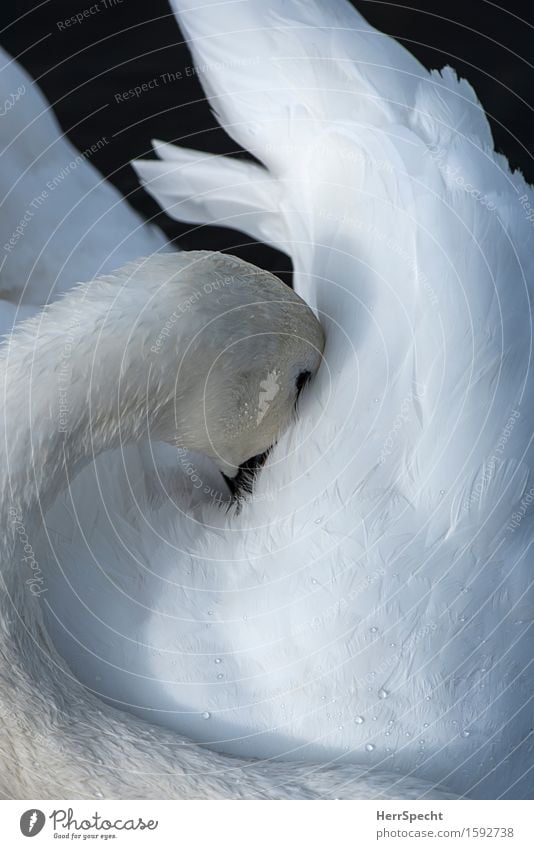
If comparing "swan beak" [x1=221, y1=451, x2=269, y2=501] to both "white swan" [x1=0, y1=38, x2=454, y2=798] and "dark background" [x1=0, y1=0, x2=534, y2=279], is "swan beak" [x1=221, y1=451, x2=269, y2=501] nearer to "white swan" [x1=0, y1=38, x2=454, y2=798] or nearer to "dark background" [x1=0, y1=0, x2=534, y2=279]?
"white swan" [x1=0, y1=38, x2=454, y2=798]

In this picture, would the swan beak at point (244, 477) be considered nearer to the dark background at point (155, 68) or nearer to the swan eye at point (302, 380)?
the swan eye at point (302, 380)

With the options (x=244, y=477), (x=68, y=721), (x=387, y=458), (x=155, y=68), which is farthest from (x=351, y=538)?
(x=155, y=68)

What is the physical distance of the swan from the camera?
148 cm

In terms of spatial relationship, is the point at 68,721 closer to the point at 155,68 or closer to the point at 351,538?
the point at 351,538

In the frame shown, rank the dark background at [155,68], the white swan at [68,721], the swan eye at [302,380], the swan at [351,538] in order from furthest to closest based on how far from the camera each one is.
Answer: the dark background at [155,68] → the swan eye at [302,380] → the swan at [351,538] → the white swan at [68,721]

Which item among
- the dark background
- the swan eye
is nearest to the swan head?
the swan eye

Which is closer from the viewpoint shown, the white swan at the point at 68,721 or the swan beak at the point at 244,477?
the white swan at the point at 68,721

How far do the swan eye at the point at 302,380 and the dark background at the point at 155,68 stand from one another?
838mm

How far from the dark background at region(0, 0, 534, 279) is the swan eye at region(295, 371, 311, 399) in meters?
0.84

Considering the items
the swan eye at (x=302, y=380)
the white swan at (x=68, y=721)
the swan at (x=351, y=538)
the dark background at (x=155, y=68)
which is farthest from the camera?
Result: the dark background at (x=155, y=68)

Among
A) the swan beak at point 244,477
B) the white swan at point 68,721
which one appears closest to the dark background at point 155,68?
the swan beak at point 244,477

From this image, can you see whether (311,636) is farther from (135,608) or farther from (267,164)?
(267,164)

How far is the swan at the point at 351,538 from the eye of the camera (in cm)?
148

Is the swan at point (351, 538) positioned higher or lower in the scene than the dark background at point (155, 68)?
lower
